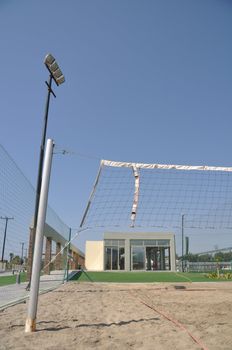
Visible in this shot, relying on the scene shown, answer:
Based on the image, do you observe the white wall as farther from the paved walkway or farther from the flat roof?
the paved walkway

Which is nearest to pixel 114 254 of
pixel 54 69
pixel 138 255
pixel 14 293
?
pixel 138 255

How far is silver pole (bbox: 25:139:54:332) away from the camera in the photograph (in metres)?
4.40

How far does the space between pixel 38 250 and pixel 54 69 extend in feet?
18.4

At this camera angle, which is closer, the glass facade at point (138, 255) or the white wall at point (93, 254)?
the glass facade at point (138, 255)

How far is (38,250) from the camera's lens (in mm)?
4691

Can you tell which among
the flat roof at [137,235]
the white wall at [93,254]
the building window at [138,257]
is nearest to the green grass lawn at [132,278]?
the building window at [138,257]

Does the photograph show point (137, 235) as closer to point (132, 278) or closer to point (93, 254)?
point (93, 254)

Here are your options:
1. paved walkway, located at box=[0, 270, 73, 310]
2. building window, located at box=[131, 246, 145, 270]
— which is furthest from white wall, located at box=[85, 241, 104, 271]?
paved walkway, located at box=[0, 270, 73, 310]

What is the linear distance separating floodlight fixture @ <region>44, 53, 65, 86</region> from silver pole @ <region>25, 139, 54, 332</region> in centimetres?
409

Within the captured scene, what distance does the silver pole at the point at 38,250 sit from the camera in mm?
4398

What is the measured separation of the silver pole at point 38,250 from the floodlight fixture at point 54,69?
13.4 feet

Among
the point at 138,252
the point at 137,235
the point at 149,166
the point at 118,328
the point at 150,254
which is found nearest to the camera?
the point at 118,328

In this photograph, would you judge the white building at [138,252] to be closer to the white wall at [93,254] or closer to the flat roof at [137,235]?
the flat roof at [137,235]

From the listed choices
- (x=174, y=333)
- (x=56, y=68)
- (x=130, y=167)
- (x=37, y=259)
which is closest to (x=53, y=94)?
(x=56, y=68)
